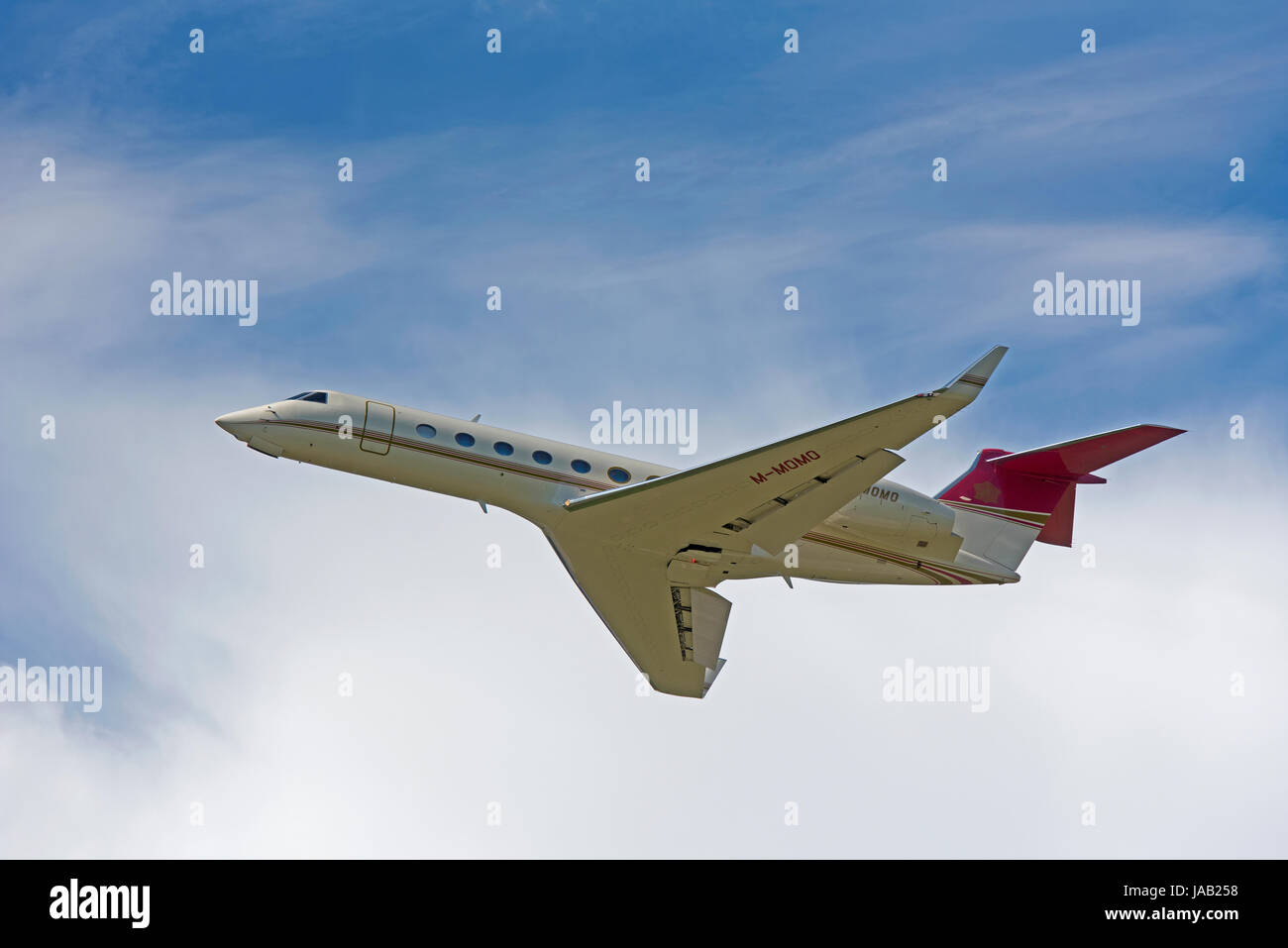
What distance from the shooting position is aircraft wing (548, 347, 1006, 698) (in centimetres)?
2031

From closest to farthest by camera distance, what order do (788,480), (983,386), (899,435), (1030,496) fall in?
1. (983,386)
2. (899,435)
3. (788,480)
4. (1030,496)

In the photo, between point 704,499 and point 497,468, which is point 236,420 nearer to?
point 497,468

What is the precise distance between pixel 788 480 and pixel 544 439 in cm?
524

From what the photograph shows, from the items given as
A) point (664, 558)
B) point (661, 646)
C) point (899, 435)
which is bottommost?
point (661, 646)

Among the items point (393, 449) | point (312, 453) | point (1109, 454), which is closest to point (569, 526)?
point (393, 449)

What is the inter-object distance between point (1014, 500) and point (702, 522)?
7.73 meters

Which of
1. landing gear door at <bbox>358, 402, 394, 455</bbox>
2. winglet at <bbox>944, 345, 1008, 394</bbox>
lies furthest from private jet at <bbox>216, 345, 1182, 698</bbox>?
winglet at <bbox>944, 345, 1008, 394</bbox>

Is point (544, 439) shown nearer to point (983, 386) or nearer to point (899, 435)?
point (899, 435)

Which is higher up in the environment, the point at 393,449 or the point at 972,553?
the point at 393,449

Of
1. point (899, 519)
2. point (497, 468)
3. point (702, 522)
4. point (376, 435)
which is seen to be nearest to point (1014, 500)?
point (899, 519)

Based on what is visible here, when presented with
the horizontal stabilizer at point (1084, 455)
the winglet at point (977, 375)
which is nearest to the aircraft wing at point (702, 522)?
the winglet at point (977, 375)

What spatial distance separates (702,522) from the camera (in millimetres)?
23266

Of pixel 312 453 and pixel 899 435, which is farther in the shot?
pixel 312 453

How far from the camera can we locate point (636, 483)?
23516mm
